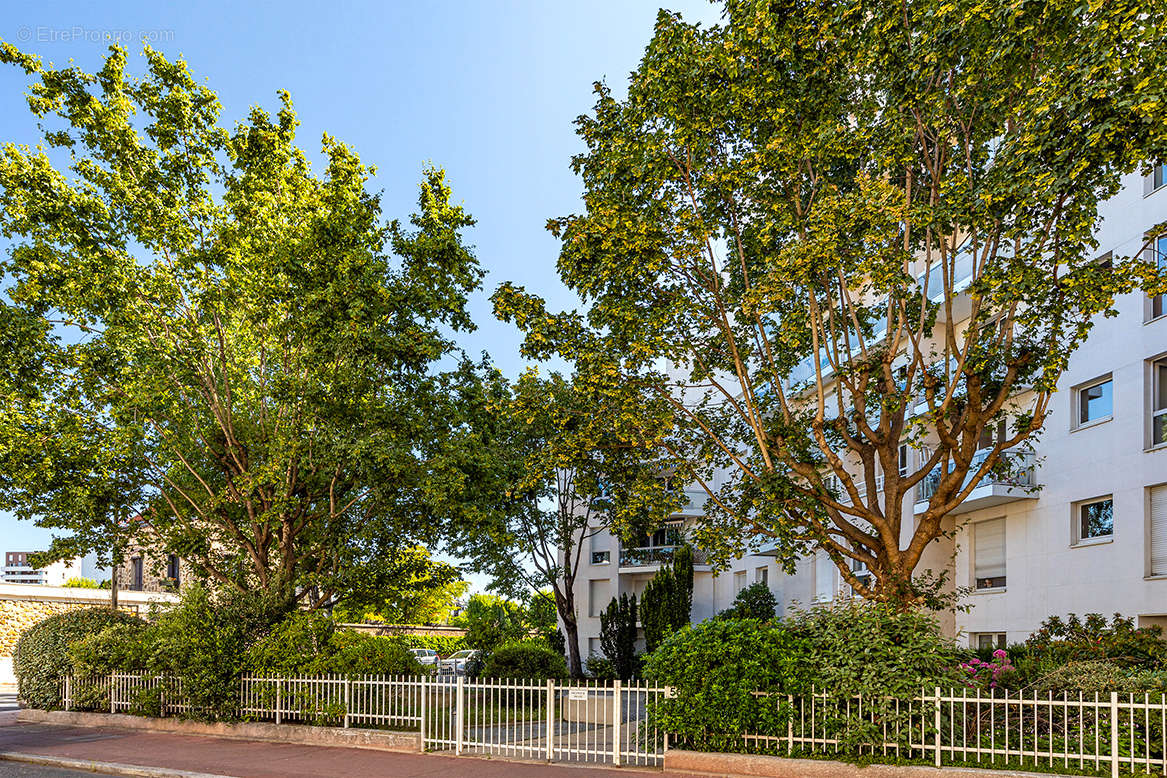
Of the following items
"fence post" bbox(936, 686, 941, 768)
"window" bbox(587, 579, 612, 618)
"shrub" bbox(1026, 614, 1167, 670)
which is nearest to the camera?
"fence post" bbox(936, 686, 941, 768)

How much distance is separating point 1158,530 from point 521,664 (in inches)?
617

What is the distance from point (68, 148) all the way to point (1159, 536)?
77.7ft

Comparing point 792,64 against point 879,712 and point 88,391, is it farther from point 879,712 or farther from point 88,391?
point 88,391

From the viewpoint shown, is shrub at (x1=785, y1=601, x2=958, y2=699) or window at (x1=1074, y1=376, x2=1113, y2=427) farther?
window at (x1=1074, y1=376, x2=1113, y2=427)

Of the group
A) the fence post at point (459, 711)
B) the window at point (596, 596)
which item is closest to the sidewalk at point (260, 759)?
the fence post at point (459, 711)

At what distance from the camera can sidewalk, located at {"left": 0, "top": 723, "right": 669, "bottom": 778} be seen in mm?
12523

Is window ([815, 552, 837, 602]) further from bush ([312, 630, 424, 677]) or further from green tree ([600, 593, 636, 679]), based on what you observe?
bush ([312, 630, 424, 677])

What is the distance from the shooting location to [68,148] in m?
18.3

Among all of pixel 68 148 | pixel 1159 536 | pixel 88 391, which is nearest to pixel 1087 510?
pixel 1159 536

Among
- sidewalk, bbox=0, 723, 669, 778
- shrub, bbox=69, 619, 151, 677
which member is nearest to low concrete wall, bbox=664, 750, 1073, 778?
sidewalk, bbox=0, 723, 669, 778

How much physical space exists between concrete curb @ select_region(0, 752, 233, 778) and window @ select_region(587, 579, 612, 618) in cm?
3237

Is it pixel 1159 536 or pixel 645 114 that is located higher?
pixel 645 114

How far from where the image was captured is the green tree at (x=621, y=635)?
33.0 m

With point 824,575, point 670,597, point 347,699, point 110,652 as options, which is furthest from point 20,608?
point 824,575
